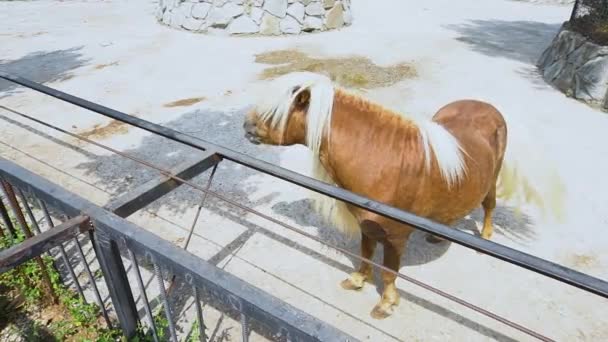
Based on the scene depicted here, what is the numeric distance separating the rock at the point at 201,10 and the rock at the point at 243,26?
0.73 metres

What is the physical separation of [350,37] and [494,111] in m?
7.87

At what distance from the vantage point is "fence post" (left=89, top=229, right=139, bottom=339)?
1.73 m

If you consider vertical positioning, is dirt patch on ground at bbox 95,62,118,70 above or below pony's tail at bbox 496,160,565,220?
below

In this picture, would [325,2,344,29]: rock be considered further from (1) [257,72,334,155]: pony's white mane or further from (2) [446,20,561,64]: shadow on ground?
(1) [257,72,334,155]: pony's white mane

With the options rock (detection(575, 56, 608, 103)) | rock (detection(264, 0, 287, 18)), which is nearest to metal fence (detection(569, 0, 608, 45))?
rock (detection(575, 56, 608, 103))

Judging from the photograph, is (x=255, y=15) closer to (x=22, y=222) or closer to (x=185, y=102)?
(x=185, y=102)

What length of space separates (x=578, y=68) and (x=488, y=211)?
15.8ft

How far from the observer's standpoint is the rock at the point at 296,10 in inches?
409

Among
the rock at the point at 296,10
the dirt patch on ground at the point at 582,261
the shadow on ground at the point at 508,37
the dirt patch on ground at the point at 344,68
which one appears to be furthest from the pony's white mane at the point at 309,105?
the rock at the point at 296,10

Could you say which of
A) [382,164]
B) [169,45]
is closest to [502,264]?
[382,164]

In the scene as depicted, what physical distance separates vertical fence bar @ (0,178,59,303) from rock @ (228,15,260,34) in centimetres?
877

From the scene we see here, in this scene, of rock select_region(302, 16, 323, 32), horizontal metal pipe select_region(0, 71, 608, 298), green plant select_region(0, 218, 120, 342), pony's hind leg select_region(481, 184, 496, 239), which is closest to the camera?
horizontal metal pipe select_region(0, 71, 608, 298)

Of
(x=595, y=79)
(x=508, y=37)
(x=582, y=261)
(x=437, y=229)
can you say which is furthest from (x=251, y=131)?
(x=508, y=37)

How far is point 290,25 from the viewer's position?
10477 mm
